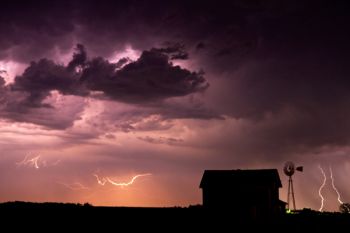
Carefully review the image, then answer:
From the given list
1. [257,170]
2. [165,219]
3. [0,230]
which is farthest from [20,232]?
[257,170]

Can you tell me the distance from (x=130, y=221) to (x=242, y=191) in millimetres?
30024

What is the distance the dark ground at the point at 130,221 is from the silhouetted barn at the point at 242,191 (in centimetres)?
2020

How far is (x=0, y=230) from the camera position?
2881 cm

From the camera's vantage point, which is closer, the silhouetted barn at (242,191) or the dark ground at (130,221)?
the dark ground at (130,221)

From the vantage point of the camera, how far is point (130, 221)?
33.9m

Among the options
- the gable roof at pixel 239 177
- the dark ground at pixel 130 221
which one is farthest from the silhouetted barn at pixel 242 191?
the dark ground at pixel 130 221

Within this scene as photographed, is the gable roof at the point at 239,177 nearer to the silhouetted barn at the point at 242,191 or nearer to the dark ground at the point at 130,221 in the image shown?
the silhouetted barn at the point at 242,191

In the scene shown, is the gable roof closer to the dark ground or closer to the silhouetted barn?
the silhouetted barn

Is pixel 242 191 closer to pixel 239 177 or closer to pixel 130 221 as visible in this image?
pixel 239 177

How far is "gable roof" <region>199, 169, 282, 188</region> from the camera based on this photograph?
62.4 meters

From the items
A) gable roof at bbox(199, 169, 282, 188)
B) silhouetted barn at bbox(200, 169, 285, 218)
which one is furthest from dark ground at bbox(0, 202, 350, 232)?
gable roof at bbox(199, 169, 282, 188)

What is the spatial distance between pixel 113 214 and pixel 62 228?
5.86 meters

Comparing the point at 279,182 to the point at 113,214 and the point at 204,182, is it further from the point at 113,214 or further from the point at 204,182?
the point at 113,214

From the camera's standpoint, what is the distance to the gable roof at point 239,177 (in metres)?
62.4
